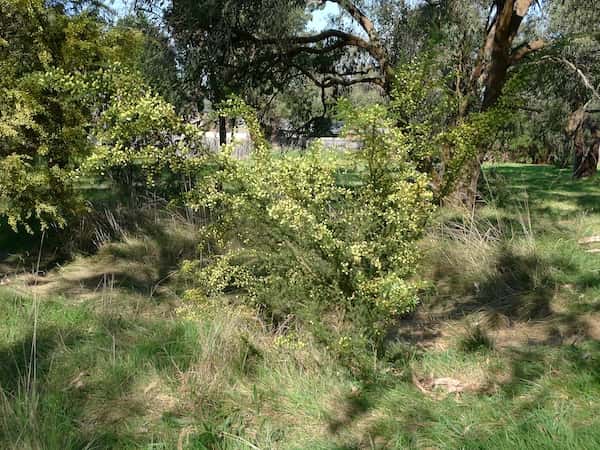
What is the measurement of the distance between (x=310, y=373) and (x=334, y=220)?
3.25 feet

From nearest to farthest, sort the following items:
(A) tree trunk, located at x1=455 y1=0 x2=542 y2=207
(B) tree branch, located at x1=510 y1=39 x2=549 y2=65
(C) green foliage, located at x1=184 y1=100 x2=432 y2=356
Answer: (C) green foliage, located at x1=184 y1=100 x2=432 y2=356, (A) tree trunk, located at x1=455 y1=0 x2=542 y2=207, (B) tree branch, located at x1=510 y1=39 x2=549 y2=65

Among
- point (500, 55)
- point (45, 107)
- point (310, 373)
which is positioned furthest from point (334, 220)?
point (500, 55)

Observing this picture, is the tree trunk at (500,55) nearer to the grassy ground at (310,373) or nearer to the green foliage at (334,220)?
the grassy ground at (310,373)

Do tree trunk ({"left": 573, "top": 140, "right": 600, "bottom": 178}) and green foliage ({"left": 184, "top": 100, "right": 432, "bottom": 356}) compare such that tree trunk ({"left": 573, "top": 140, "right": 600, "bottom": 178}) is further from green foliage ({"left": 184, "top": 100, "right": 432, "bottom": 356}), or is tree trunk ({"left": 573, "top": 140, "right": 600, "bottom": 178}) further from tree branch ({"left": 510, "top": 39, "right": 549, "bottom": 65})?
green foliage ({"left": 184, "top": 100, "right": 432, "bottom": 356})

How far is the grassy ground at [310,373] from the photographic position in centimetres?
289

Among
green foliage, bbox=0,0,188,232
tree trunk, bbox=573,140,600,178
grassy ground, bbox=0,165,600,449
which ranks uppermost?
green foliage, bbox=0,0,188,232

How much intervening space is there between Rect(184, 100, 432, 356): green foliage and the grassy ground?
34 cm

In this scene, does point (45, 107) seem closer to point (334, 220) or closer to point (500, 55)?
point (334, 220)

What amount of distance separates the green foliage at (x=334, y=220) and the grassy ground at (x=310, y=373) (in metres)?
0.34

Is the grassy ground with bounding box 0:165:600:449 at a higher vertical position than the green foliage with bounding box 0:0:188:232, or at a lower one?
lower

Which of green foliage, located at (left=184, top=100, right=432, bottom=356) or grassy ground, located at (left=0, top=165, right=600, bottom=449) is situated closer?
grassy ground, located at (left=0, top=165, right=600, bottom=449)

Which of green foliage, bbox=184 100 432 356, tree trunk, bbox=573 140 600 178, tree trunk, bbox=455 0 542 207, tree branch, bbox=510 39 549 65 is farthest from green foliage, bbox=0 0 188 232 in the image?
tree trunk, bbox=573 140 600 178

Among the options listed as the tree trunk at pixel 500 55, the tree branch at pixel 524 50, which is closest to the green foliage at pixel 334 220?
the tree trunk at pixel 500 55

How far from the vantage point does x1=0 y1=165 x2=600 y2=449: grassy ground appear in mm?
2887
